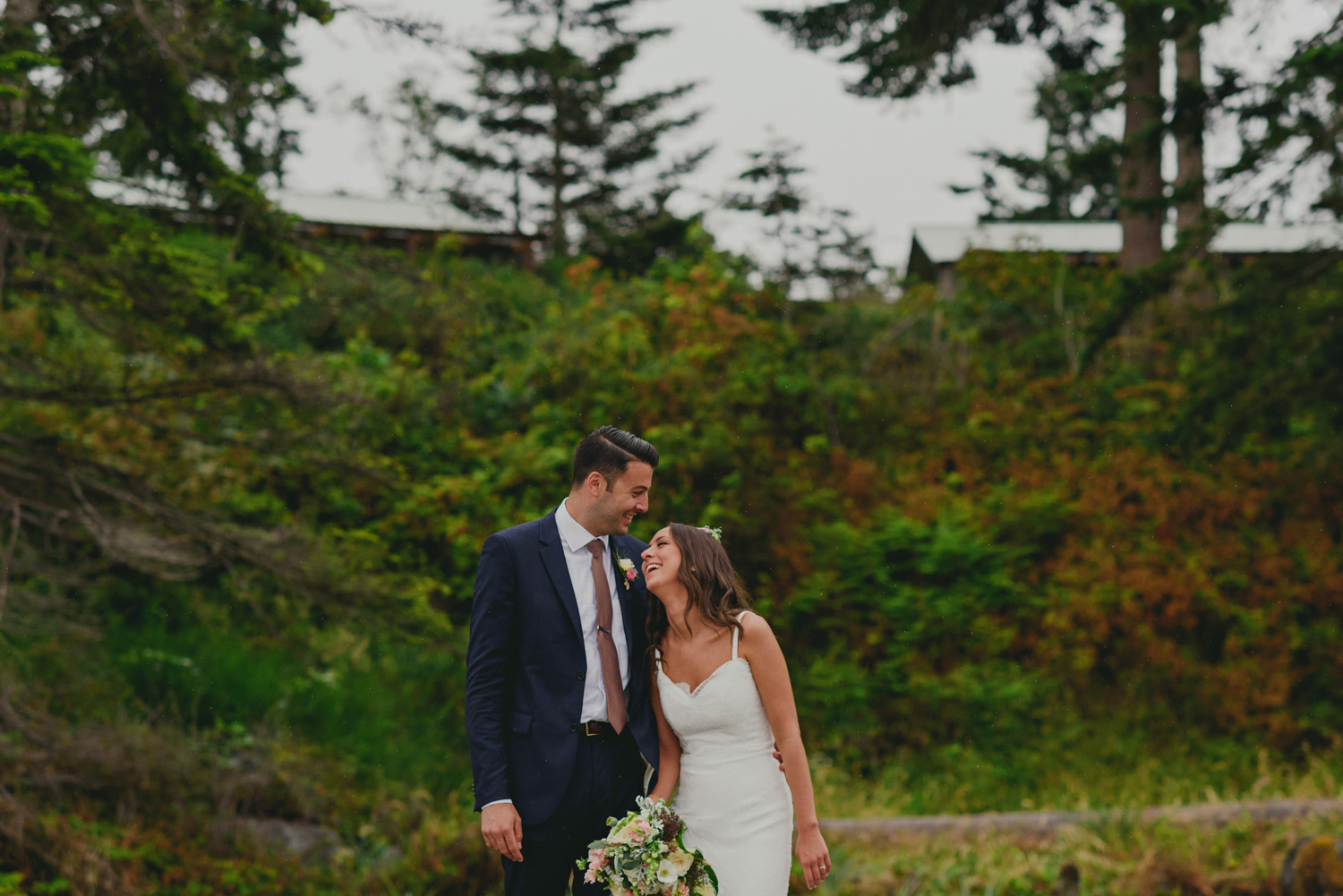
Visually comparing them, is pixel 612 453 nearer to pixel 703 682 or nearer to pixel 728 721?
pixel 703 682

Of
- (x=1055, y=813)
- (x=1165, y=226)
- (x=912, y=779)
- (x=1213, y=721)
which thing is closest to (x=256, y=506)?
(x=912, y=779)

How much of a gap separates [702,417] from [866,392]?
11.6 feet

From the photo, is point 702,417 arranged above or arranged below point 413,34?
below

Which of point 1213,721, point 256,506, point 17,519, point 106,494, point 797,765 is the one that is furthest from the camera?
point 1213,721

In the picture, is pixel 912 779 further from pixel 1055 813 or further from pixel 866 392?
pixel 866 392

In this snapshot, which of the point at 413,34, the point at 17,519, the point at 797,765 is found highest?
the point at 413,34

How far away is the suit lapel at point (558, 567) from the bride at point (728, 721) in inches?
10.0

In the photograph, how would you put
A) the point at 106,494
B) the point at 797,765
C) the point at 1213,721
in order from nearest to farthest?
the point at 797,765 → the point at 106,494 → the point at 1213,721

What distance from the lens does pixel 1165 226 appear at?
14.2 m

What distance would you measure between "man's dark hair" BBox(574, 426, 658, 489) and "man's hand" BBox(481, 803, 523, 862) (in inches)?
39.2

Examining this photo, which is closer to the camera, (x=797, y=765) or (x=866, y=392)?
(x=797, y=765)

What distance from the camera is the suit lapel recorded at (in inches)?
116

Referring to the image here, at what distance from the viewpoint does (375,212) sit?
20812 millimetres

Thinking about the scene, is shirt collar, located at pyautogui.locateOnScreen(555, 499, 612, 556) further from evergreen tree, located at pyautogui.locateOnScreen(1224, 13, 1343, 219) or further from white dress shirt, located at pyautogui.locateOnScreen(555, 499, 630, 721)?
evergreen tree, located at pyautogui.locateOnScreen(1224, 13, 1343, 219)
